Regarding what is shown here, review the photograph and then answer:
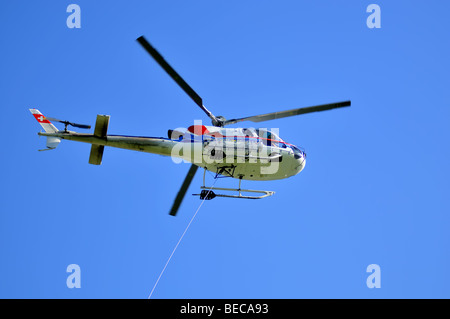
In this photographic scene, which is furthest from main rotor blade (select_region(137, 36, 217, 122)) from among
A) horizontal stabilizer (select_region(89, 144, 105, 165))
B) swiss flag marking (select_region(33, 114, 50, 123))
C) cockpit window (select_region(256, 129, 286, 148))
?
swiss flag marking (select_region(33, 114, 50, 123))

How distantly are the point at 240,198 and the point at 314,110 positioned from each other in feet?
9.97

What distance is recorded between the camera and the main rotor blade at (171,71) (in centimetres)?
1173

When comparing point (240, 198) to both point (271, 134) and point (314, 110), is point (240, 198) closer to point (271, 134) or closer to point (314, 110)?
point (271, 134)

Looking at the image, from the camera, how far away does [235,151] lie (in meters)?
13.7

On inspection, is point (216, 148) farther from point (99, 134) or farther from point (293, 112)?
point (99, 134)

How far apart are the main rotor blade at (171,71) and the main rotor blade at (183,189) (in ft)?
7.34

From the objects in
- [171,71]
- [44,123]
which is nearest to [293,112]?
[171,71]

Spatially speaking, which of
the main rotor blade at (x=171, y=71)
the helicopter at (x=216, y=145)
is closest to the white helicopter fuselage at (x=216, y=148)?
the helicopter at (x=216, y=145)

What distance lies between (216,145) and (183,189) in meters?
1.96

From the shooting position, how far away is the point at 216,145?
44.9 ft

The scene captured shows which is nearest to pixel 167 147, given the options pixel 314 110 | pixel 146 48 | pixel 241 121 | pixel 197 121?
pixel 197 121

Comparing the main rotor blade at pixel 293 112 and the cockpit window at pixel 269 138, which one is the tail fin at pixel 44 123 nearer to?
the main rotor blade at pixel 293 112

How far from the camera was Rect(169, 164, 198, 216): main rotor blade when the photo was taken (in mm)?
14750
